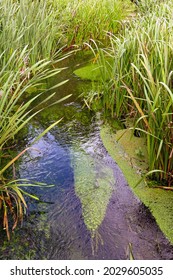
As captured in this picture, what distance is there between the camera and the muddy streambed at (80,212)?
1.43m

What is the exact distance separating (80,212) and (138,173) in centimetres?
50

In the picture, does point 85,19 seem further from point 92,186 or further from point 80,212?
point 80,212

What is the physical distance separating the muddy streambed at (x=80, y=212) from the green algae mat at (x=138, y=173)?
38mm

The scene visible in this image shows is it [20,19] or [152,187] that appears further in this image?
[20,19]

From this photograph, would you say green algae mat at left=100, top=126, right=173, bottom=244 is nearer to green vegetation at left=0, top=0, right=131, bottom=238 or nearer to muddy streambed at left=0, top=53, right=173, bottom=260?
muddy streambed at left=0, top=53, right=173, bottom=260

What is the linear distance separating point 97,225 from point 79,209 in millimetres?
151

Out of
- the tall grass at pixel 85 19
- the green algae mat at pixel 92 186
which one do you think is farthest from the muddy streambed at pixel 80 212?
the tall grass at pixel 85 19

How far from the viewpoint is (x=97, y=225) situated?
1572mm

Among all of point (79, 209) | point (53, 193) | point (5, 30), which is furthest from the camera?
point (5, 30)

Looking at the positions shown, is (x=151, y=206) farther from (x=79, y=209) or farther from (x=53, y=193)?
(x=53, y=193)

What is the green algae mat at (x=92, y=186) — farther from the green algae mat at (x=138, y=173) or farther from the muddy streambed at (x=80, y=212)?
the green algae mat at (x=138, y=173)

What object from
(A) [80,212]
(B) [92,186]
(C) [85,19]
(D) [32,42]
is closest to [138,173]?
(B) [92,186]

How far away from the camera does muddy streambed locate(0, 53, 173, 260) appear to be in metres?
1.43

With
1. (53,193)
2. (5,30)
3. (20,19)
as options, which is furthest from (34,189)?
(20,19)
